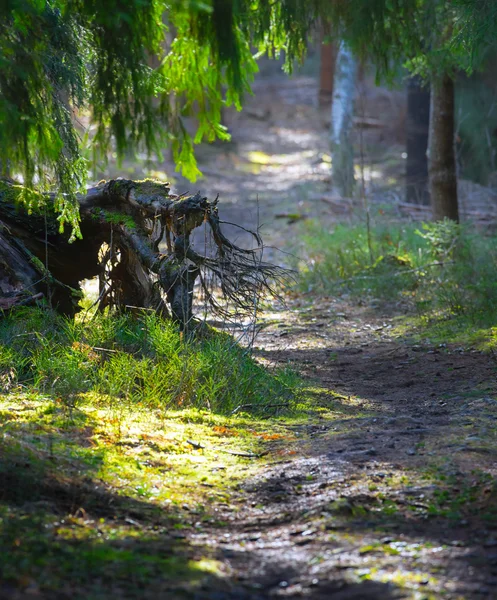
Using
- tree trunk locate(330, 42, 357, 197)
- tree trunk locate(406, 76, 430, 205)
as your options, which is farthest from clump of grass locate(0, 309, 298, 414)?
tree trunk locate(330, 42, 357, 197)

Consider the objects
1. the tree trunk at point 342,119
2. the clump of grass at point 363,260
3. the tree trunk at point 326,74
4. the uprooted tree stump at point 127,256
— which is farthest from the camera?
the tree trunk at point 326,74

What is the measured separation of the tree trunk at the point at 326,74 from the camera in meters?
29.7

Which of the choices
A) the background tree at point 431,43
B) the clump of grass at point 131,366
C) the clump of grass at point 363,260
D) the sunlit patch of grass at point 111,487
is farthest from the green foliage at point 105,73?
the clump of grass at point 363,260

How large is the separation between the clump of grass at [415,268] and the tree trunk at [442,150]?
22.3 inches

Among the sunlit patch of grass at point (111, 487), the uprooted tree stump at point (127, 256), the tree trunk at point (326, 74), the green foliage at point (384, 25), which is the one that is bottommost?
the sunlit patch of grass at point (111, 487)

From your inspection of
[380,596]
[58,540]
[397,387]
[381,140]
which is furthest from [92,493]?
[381,140]

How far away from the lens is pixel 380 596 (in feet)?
9.67

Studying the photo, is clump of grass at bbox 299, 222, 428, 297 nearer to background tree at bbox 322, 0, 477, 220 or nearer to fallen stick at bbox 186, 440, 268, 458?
background tree at bbox 322, 0, 477, 220

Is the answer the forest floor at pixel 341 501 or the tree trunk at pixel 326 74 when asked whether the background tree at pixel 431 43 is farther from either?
the tree trunk at pixel 326 74

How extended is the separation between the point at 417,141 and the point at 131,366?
1503 cm

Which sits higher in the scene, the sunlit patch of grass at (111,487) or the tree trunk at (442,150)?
the tree trunk at (442,150)

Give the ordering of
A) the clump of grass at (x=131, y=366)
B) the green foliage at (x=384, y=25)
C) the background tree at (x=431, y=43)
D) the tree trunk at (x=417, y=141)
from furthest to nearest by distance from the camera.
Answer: the tree trunk at (x=417, y=141), the background tree at (x=431, y=43), the green foliage at (x=384, y=25), the clump of grass at (x=131, y=366)

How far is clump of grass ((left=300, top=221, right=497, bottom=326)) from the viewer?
9672 mm

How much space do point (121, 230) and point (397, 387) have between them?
3325 mm
